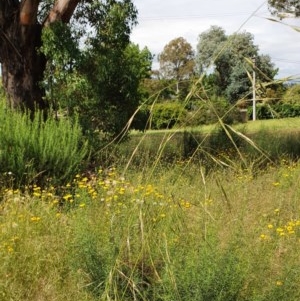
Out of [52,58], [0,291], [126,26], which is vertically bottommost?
[0,291]

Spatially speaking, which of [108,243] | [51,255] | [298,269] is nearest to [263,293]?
[298,269]

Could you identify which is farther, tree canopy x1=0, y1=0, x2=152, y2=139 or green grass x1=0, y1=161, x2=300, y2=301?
tree canopy x1=0, y1=0, x2=152, y2=139

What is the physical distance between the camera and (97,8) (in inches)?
394

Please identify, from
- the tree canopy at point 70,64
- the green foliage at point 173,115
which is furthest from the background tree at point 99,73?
the green foliage at point 173,115

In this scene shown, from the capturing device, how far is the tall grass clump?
21.2 ft

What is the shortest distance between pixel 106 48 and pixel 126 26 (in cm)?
57

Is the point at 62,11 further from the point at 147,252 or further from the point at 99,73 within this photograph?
the point at 147,252

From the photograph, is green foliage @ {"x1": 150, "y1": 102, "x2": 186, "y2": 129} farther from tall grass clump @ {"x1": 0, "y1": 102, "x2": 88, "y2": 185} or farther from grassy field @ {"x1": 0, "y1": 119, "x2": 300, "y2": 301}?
tall grass clump @ {"x1": 0, "y1": 102, "x2": 88, "y2": 185}

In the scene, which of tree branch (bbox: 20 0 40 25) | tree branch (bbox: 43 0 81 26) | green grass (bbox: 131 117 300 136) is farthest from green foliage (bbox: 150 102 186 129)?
tree branch (bbox: 20 0 40 25)

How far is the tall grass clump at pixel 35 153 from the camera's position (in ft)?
21.2

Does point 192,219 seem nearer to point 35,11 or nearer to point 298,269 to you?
point 298,269

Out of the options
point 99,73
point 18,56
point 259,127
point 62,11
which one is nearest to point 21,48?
point 18,56

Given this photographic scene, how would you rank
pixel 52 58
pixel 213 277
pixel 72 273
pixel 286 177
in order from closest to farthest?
pixel 213 277 → pixel 72 273 → pixel 286 177 → pixel 52 58

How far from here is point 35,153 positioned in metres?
6.67
